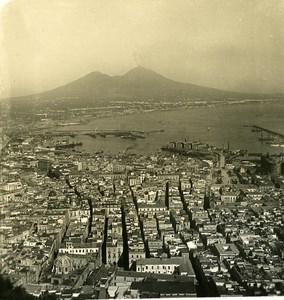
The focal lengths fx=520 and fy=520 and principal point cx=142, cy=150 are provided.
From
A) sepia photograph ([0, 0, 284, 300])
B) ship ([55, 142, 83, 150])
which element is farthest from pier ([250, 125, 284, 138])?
ship ([55, 142, 83, 150])

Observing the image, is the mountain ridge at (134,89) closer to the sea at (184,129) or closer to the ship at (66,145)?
the sea at (184,129)

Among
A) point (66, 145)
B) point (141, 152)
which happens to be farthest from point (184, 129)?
point (66, 145)

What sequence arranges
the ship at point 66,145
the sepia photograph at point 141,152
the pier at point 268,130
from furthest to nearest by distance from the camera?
the ship at point 66,145 → the pier at point 268,130 → the sepia photograph at point 141,152

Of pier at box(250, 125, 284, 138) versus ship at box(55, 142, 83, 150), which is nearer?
pier at box(250, 125, 284, 138)

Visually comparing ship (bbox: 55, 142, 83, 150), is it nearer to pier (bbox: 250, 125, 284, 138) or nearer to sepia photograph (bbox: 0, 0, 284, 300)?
sepia photograph (bbox: 0, 0, 284, 300)

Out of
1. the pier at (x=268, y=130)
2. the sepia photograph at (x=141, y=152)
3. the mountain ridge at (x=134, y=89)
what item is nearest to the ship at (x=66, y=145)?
the sepia photograph at (x=141, y=152)

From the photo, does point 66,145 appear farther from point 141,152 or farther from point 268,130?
point 268,130

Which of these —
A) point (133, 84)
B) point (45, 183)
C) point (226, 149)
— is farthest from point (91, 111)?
point (226, 149)
